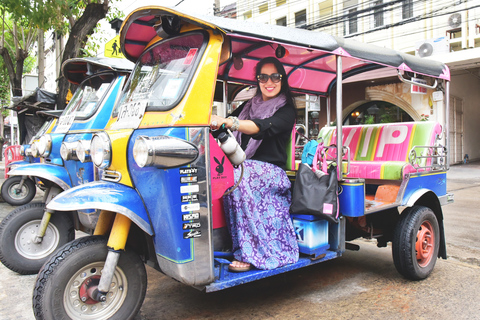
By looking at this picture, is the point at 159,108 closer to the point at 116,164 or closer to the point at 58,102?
the point at 116,164

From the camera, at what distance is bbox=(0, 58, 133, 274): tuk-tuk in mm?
3898

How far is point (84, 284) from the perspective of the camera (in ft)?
7.70

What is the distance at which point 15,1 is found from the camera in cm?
682

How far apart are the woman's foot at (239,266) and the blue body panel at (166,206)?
45cm

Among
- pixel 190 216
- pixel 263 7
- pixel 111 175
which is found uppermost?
pixel 263 7

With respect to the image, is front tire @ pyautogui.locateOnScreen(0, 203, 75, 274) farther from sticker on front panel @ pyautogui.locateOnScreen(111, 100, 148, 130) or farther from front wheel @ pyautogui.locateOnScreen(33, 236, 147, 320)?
front wheel @ pyautogui.locateOnScreen(33, 236, 147, 320)

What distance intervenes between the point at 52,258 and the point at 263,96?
2.18 metres

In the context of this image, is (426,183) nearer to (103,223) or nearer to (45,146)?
(103,223)

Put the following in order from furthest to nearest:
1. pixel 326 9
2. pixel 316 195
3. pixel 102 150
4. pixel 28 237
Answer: pixel 326 9, pixel 28 237, pixel 316 195, pixel 102 150

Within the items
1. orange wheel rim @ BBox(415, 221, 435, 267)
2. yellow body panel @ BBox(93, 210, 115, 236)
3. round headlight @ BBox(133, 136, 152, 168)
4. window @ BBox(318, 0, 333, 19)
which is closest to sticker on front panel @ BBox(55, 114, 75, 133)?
yellow body panel @ BBox(93, 210, 115, 236)

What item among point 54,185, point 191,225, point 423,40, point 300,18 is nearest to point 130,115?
point 191,225

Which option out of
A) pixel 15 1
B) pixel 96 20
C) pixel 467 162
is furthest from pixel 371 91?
pixel 15 1

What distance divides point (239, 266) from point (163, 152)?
1.05m

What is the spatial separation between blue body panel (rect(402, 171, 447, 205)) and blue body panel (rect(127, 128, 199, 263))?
92.9 inches
